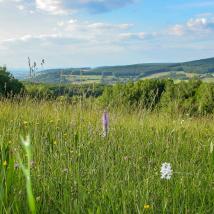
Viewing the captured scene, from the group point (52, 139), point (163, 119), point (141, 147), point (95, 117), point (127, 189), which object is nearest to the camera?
point (127, 189)

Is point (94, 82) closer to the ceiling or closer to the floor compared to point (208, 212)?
closer to the ceiling

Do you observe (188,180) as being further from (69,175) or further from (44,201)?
(44,201)

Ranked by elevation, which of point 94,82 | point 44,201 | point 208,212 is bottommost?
point 208,212

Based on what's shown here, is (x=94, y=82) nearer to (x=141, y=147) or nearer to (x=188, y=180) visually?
(x=141, y=147)

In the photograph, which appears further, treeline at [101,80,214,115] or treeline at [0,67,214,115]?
treeline at [101,80,214,115]

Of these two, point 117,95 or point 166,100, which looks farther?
point 166,100

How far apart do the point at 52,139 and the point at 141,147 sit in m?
0.96

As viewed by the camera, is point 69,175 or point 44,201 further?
point 69,175

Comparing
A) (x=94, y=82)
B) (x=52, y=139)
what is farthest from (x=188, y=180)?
(x=94, y=82)

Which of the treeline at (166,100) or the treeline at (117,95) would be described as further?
the treeline at (166,100)

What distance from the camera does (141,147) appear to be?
322 cm

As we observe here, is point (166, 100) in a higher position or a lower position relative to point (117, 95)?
lower

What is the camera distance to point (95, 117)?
5.36 m

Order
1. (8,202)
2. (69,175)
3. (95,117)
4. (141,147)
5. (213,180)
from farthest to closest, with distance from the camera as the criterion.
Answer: (95,117) < (141,147) < (213,180) < (69,175) < (8,202)
